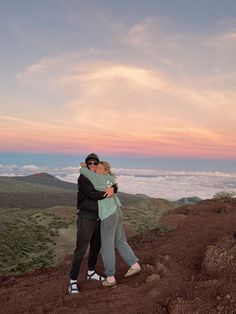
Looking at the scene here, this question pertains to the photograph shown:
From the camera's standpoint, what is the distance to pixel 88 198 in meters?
8.15

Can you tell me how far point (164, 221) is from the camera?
21.2 meters

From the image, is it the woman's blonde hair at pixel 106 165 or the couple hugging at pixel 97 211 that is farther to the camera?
the woman's blonde hair at pixel 106 165

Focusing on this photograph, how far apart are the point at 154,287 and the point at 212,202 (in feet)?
54.2

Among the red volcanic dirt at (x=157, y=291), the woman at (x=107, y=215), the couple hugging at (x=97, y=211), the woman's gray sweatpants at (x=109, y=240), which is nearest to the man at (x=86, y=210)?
the couple hugging at (x=97, y=211)

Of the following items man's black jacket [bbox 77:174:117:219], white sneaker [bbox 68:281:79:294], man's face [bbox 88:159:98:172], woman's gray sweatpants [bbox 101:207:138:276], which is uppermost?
man's face [bbox 88:159:98:172]

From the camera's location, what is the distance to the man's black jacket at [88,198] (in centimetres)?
807

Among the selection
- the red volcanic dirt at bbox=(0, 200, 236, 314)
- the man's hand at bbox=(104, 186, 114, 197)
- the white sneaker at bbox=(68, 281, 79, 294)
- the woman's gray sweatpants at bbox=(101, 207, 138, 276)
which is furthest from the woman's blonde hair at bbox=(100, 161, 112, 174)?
the white sneaker at bbox=(68, 281, 79, 294)

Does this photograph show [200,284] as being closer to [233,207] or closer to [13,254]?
[13,254]

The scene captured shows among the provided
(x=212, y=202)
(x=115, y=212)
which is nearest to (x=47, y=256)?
(x=115, y=212)

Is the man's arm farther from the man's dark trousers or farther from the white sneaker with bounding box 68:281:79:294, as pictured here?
the white sneaker with bounding box 68:281:79:294

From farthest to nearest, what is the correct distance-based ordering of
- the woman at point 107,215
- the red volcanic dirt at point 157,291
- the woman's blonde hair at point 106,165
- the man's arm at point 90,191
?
1. the woman's blonde hair at point 106,165
2. the woman at point 107,215
3. the man's arm at point 90,191
4. the red volcanic dirt at point 157,291

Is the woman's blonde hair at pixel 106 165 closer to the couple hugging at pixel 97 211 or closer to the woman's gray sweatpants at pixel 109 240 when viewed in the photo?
the couple hugging at pixel 97 211

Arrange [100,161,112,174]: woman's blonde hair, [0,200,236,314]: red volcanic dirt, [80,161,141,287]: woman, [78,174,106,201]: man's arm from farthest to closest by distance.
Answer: [100,161,112,174]: woman's blonde hair → [80,161,141,287]: woman → [78,174,106,201]: man's arm → [0,200,236,314]: red volcanic dirt

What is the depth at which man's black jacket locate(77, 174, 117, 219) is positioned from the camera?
8070 mm
